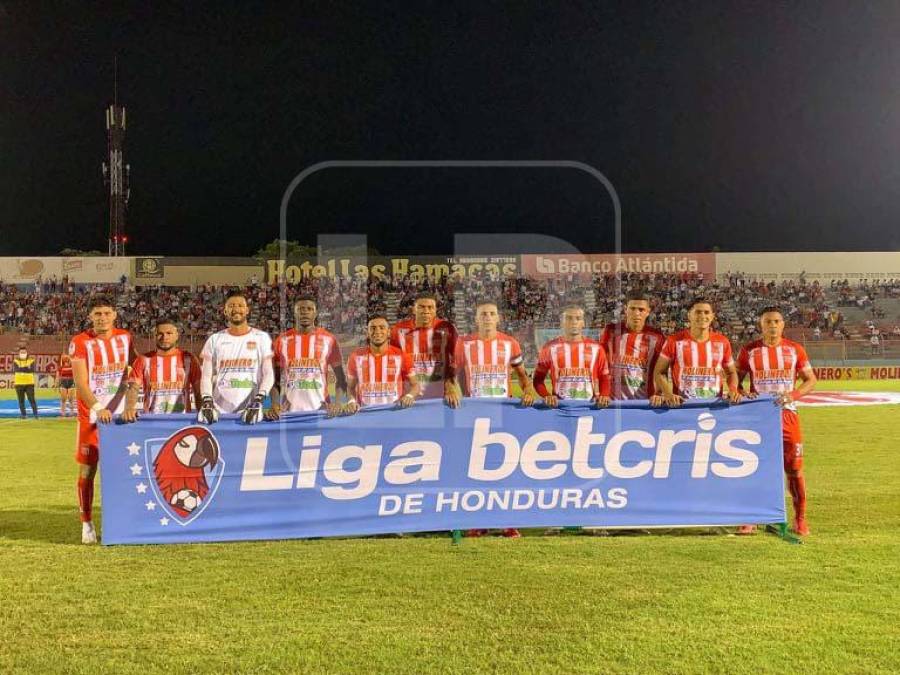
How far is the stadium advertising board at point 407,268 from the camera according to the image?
39.2m

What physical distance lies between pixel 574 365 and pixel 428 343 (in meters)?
1.47

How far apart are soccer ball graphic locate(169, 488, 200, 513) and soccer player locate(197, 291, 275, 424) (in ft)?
2.76

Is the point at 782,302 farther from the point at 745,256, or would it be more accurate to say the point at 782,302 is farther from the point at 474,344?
the point at 474,344

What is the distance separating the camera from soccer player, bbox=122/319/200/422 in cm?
726

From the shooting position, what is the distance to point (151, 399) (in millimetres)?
7312

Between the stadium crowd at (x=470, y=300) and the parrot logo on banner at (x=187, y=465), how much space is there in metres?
25.9

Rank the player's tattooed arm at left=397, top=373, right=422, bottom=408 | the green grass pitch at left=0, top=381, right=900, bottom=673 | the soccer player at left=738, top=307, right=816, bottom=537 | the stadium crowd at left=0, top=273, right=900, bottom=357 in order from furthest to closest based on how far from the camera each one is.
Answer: the stadium crowd at left=0, top=273, right=900, bottom=357, the soccer player at left=738, top=307, right=816, bottom=537, the player's tattooed arm at left=397, top=373, right=422, bottom=408, the green grass pitch at left=0, top=381, right=900, bottom=673

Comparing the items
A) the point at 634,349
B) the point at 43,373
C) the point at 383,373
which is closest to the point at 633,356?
the point at 634,349

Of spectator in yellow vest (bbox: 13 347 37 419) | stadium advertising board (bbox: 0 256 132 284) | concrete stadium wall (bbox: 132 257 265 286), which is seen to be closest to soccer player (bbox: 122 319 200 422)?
spectator in yellow vest (bbox: 13 347 37 419)

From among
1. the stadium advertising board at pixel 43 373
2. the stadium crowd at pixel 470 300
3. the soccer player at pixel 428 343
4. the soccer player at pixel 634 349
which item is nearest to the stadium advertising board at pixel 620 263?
the stadium crowd at pixel 470 300

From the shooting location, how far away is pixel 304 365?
294 inches

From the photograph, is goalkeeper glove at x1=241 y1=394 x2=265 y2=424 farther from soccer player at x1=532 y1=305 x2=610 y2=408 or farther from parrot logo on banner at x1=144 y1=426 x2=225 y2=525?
soccer player at x1=532 y1=305 x2=610 y2=408

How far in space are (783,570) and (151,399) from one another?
5.75 m

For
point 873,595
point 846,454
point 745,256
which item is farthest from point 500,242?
point 873,595
